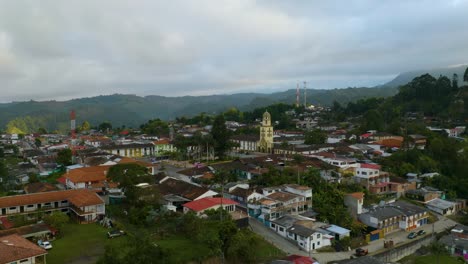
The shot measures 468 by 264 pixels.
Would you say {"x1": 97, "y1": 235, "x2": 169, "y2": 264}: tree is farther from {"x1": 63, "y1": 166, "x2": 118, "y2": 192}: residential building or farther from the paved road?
{"x1": 63, "y1": 166, "x2": 118, "y2": 192}: residential building

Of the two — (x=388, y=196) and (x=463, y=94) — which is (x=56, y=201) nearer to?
(x=388, y=196)

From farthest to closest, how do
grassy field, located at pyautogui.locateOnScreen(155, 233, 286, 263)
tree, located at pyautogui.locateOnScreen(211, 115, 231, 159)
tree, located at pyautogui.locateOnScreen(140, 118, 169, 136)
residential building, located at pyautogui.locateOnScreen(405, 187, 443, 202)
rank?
tree, located at pyautogui.locateOnScreen(140, 118, 169, 136)
tree, located at pyautogui.locateOnScreen(211, 115, 231, 159)
residential building, located at pyautogui.locateOnScreen(405, 187, 443, 202)
grassy field, located at pyautogui.locateOnScreen(155, 233, 286, 263)

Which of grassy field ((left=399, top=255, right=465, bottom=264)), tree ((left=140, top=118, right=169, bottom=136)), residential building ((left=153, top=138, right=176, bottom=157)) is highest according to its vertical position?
tree ((left=140, top=118, right=169, bottom=136))

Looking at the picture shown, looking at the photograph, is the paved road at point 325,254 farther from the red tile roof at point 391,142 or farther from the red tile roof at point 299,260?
the red tile roof at point 391,142

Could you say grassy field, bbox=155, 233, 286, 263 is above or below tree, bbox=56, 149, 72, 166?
below

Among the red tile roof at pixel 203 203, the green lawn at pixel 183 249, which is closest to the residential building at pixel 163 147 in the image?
the red tile roof at pixel 203 203

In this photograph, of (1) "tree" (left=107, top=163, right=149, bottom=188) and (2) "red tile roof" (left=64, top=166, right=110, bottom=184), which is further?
(2) "red tile roof" (left=64, top=166, right=110, bottom=184)

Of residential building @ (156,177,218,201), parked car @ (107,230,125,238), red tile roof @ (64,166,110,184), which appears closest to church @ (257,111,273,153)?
residential building @ (156,177,218,201)

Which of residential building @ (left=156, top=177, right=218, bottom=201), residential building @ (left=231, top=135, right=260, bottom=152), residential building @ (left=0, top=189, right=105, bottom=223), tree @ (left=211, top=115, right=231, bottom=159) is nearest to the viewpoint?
residential building @ (left=0, top=189, right=105, bottom=223)
